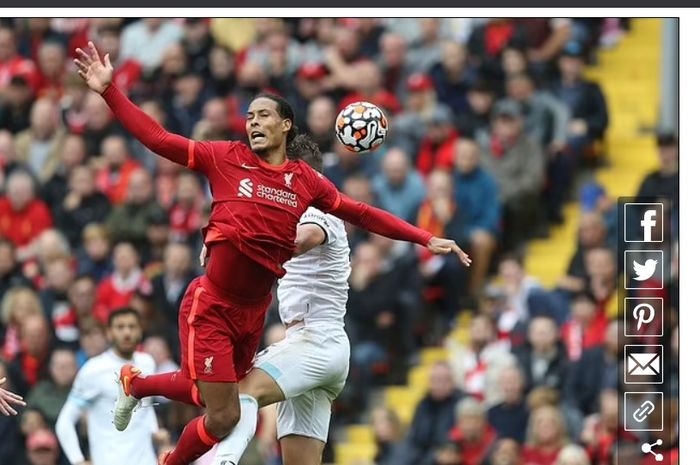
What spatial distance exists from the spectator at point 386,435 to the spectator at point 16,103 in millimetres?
5762

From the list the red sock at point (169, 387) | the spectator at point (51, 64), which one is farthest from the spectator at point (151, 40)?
the red sock at point (169, 387)

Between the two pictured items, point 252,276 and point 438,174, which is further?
point 438,174

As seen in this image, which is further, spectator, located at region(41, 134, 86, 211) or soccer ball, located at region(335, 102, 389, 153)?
spectator, located at region(41, 134, 86, 211)

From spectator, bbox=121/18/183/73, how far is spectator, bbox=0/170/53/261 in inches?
64.5

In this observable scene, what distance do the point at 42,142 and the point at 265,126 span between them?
874 cm

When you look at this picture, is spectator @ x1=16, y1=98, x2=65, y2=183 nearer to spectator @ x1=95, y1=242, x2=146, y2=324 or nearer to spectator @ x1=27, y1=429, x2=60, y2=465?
spectator @ x1=95, y1=242, x2=146, y2=324

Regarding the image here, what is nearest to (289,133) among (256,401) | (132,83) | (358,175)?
(256,401)

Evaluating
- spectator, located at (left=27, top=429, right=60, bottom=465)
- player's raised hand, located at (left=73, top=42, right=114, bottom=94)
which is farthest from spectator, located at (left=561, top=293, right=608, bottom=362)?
player's raised hand, located at (left=73, top=42, right=114, bottom=94)

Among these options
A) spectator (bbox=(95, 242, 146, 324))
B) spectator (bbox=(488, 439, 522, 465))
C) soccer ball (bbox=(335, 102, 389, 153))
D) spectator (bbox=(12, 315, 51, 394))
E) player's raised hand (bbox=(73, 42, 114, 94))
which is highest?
player's raised hand (bbox=(73, 42, 114, 94))

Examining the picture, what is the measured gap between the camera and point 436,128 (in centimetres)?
1744

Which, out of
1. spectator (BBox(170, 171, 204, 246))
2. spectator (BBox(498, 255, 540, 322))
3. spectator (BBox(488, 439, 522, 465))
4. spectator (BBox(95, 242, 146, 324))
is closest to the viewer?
spectator (BBox(488, 439, 522, 465))

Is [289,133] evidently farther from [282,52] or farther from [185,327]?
[282,52]

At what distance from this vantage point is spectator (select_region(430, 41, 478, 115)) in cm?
1762

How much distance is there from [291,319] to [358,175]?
5.03 meters
